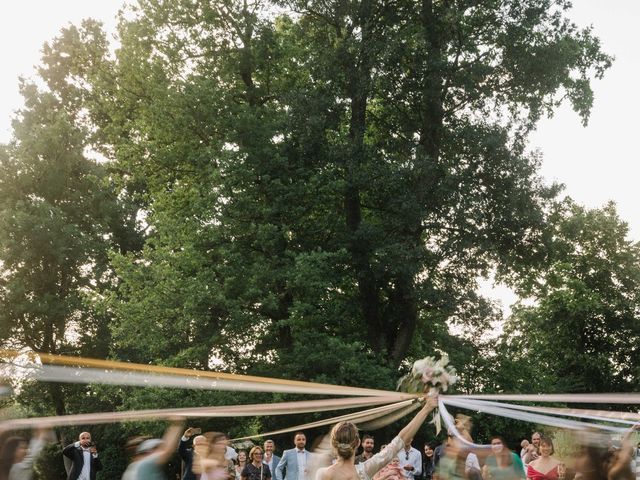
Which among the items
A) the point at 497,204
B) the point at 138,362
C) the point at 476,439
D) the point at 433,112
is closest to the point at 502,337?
the point at 476,439

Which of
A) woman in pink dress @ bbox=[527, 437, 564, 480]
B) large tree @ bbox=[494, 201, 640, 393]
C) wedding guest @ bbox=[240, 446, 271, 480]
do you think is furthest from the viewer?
large tree @ bbox=[494, 201, 640, 393]

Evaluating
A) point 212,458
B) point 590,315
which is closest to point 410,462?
point 212,458

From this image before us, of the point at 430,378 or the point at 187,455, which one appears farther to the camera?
the point at 187,455

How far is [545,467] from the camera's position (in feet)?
28.1

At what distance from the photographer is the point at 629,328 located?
40.9m

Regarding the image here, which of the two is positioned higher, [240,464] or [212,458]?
[212,458]

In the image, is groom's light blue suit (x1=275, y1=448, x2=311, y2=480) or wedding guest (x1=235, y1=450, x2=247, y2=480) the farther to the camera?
wedding guest (x1=235, y1=450, x2=247, y2=480)

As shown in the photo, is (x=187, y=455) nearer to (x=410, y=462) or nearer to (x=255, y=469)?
(x=255, y=469)

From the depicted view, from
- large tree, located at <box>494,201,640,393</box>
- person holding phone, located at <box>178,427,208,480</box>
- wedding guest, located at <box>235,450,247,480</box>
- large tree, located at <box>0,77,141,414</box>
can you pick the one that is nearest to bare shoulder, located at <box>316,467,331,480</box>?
person holding phone, located at <box>178,427,208,480</box>

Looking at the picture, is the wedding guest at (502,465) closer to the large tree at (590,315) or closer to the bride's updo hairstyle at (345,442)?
the bride's updo hairstyle at (345,442)

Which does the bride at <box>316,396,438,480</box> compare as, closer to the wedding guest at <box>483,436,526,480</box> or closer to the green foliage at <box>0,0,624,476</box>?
the wedding guest at <box>483,436,526,480</box>

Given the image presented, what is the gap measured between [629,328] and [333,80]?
81.3 ft

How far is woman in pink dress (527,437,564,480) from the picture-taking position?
8500 millimetres

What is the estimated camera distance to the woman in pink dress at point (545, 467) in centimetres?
850
